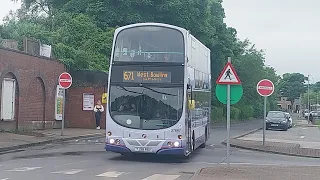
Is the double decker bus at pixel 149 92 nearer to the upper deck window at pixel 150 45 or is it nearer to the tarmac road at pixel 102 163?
the upper deck window at pixel 150 45

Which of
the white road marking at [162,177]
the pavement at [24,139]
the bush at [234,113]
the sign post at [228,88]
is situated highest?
the sign post at [228,88]

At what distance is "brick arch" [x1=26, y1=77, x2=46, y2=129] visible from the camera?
28888mm

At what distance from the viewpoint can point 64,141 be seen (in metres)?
24.7

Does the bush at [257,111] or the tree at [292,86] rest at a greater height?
the tree at [292,86]

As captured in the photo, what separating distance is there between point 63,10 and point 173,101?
108 feet

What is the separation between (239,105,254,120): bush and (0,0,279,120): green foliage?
6553 mm

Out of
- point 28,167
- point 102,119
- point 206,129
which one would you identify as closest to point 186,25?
point 102,119

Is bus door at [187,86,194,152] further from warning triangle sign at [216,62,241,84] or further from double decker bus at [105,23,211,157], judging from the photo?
warning triangle sign at [216,62,241,84]

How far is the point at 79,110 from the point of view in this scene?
3391 cm

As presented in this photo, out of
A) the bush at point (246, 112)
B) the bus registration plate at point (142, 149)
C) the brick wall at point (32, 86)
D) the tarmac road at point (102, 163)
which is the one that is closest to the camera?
the tarmac road at point (102, 163)

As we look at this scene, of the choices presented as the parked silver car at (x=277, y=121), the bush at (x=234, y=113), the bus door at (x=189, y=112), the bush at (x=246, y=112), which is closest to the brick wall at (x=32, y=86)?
the bus door at (x=189, y=112)

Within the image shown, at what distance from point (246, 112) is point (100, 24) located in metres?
34.2

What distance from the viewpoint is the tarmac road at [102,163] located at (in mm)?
13570

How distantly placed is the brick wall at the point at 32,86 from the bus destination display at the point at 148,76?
406 inches
